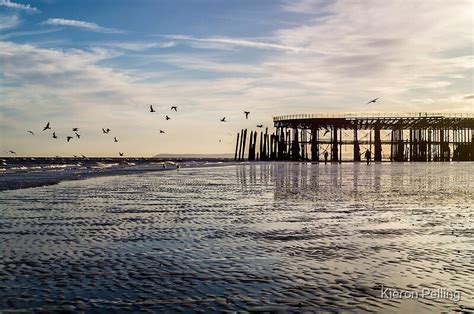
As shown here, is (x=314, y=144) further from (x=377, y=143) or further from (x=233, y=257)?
(x=233, y=257)

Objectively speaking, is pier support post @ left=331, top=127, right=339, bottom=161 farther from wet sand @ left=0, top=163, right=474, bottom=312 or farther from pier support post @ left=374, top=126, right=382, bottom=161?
wet sand @ left=0, top=163, right=474, bottom=312

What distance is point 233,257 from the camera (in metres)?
7.84

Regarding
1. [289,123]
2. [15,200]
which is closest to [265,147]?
[289,123]

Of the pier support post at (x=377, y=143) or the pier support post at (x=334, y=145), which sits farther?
the pier support post at (x=334, y=145)

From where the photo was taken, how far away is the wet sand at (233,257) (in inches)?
220

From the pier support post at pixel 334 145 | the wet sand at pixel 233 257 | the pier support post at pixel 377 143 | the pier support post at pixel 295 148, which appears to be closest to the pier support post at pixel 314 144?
the pier support post at pixel 295 148

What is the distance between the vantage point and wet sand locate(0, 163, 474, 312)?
18.4 ft

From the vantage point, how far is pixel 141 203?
16.5m

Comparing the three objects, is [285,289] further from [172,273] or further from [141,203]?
[141,203]

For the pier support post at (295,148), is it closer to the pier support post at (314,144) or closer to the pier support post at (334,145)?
the pier support post at (314,144)

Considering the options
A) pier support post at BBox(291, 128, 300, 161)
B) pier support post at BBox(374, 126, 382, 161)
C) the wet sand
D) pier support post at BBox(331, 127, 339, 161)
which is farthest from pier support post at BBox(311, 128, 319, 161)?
the wet sand

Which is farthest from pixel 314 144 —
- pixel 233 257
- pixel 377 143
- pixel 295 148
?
pixel 233 257

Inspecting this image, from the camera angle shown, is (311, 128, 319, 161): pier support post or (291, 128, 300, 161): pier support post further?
(311, 128, 319, 161): pier support post

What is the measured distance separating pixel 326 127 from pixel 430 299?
90537mm
